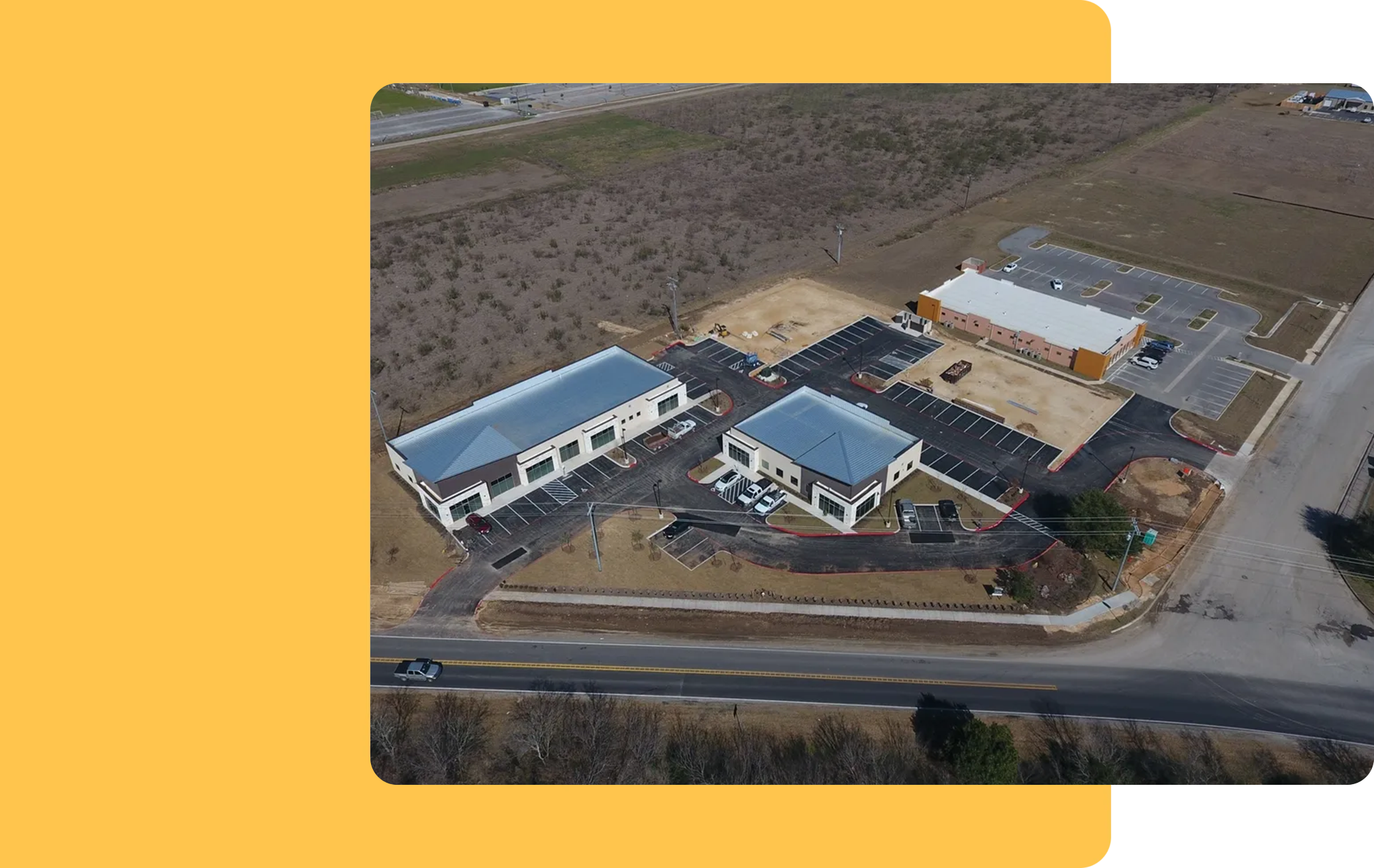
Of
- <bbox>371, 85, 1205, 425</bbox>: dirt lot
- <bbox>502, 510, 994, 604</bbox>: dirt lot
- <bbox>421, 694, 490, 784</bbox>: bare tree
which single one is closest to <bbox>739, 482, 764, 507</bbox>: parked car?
<bbox>502, 510, 994, 604</bbox>: dirt lot

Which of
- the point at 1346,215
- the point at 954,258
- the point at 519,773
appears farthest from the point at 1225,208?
the point at 519,773

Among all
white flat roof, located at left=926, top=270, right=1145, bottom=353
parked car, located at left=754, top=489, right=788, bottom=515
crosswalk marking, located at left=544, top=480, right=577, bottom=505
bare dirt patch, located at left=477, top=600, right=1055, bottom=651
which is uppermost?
white flat roof, located at left=926, top=270, right=1145, bottom=353

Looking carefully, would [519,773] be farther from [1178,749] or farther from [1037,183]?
[1037,183]

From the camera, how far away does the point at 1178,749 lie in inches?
1113

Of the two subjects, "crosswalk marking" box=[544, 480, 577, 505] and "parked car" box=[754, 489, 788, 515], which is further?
"crosswalk marking" box=[544, 480, 577, 505]

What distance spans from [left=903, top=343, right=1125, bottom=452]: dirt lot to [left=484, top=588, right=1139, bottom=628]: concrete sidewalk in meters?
12.9

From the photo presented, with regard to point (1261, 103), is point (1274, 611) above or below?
below

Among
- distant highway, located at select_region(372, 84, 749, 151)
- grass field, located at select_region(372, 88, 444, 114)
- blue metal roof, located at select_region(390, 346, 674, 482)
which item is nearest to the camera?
blue metal roof, located at select_region(390, 346, 674, 482)

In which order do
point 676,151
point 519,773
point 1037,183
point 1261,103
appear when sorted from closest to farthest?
point 519,773 < point 1037,183 < point 676,151 < point 1261,103

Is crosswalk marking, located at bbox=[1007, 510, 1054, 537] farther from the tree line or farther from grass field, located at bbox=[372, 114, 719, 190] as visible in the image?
grass field, located at bbox=[372, 114, 719, 190]

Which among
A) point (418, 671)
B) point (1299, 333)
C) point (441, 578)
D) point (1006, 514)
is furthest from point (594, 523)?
point (1299, 333)

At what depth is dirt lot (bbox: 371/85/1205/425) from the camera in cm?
5850

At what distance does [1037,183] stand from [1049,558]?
66257 mm

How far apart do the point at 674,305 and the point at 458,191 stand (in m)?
44.9
